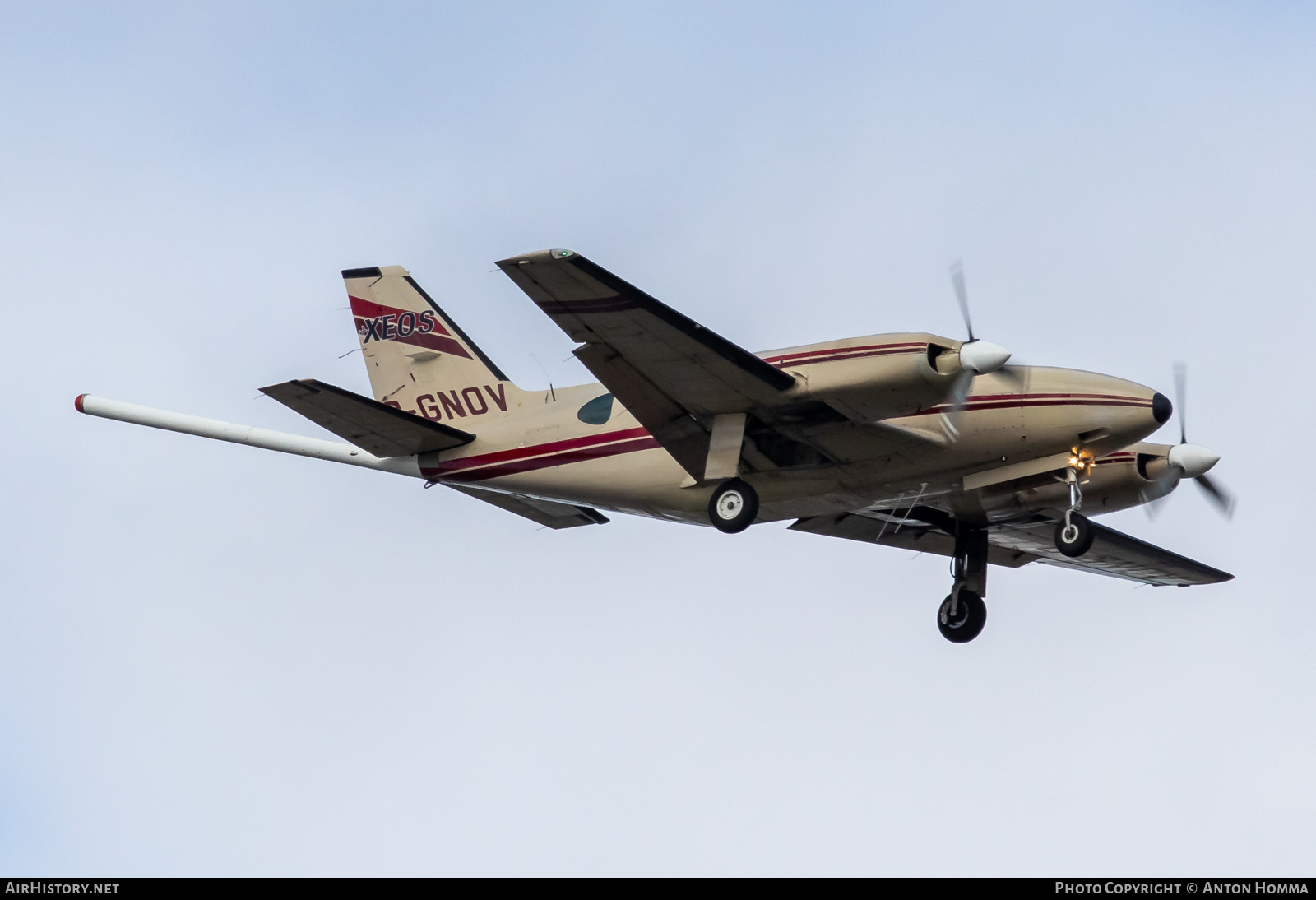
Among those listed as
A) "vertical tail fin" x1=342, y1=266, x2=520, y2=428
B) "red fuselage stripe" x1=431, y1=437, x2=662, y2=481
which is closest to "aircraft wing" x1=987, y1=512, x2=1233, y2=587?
"red fuselage stripe" x1=431, y1=437, x2=662, y2=481

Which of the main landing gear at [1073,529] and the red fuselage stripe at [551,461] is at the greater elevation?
the red fuselage stripe at [551,461]

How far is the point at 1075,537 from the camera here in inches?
922

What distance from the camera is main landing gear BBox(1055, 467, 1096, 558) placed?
76.5 ft

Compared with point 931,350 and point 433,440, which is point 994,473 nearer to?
point 931,350

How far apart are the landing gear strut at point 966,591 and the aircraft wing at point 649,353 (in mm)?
5758

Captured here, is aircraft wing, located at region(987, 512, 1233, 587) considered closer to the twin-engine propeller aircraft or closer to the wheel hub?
the twin-engine propeller aircraft

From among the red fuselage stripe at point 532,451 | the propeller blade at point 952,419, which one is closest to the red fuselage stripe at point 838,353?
the propeller blade at point 952,419

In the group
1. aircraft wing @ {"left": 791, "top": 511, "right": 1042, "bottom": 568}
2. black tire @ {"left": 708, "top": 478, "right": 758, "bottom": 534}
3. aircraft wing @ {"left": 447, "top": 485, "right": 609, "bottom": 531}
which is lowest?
black tire @ {"left": 708, "top": 478, "right": 758, "bottom": 534}

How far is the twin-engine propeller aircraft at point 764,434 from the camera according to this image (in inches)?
883

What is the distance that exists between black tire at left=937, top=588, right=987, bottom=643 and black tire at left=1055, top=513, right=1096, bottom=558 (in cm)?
377

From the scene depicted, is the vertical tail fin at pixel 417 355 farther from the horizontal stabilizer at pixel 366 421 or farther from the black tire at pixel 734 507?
the black tire at pixel 734 507

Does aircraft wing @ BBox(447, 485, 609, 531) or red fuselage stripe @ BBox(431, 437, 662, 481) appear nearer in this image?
red fuselage stripe @ BBox(431, 437, 662, 481)
